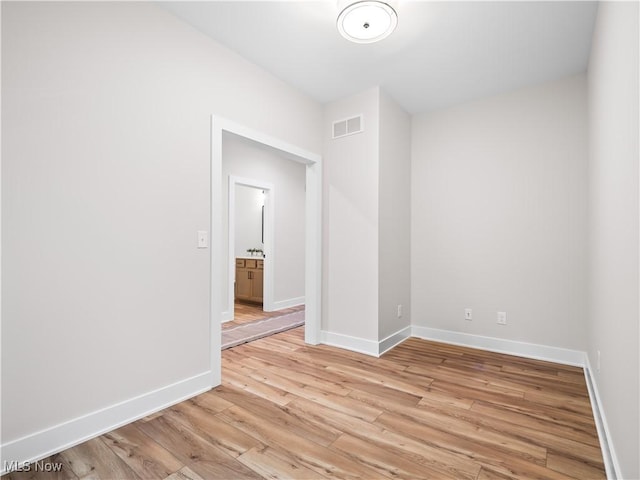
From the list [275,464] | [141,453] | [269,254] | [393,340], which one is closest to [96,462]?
[141,453]

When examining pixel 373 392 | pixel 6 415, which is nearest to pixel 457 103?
pixel 373 392

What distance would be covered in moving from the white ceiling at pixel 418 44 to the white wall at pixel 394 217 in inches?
16.0

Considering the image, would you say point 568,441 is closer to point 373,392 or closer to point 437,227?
point 373,392

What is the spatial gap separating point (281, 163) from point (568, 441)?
4.99 meters

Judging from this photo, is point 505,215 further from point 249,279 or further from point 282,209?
point 249,279

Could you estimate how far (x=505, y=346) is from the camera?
3.35 meters

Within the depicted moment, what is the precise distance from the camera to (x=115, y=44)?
198 cm

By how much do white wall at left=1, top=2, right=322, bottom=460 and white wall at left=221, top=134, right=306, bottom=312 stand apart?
240 cm

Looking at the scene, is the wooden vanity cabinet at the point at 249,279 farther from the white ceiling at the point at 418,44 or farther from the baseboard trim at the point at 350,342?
the white ceiling at the point at 418,44

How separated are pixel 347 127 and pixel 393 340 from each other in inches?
92.5

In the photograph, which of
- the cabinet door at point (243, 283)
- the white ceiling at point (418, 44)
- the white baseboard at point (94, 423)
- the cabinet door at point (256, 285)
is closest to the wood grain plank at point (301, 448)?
the white baseboard at point (94, 423)

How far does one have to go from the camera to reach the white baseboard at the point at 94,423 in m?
1.60

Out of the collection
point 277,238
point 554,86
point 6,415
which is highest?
point 554,86

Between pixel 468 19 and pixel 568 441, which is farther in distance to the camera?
pixel 468 19
